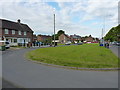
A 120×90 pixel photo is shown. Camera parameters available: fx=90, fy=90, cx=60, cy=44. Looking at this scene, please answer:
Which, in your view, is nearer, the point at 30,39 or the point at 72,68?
the point at 72,68

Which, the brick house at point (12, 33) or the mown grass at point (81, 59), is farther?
the brick house at point (12, 33)

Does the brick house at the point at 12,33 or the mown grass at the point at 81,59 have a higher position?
the brick house at the point at 12,33

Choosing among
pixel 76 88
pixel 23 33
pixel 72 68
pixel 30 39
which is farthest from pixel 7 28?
pixel 76 88

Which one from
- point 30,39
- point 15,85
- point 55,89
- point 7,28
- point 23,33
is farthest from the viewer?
point 30,39

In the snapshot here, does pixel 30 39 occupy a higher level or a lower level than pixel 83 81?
higher

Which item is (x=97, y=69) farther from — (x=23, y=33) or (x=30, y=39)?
(x=30, y=39)

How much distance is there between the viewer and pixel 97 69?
574 cm

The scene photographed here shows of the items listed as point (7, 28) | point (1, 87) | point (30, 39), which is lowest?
point (1, 87)

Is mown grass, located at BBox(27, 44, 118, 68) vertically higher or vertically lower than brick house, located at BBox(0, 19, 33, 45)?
lower

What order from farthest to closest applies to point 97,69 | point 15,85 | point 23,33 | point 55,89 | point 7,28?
point 23,33 → point 7,28 → point 97,69 → point 15,85 → point 55,89

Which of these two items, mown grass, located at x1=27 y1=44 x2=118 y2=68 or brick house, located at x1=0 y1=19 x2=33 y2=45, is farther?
brick house, located at x1=0 y1=19 x2=33 y2=45

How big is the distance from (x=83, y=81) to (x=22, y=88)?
2.70 meters

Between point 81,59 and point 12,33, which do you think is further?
point 12,33

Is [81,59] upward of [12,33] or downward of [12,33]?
downward
